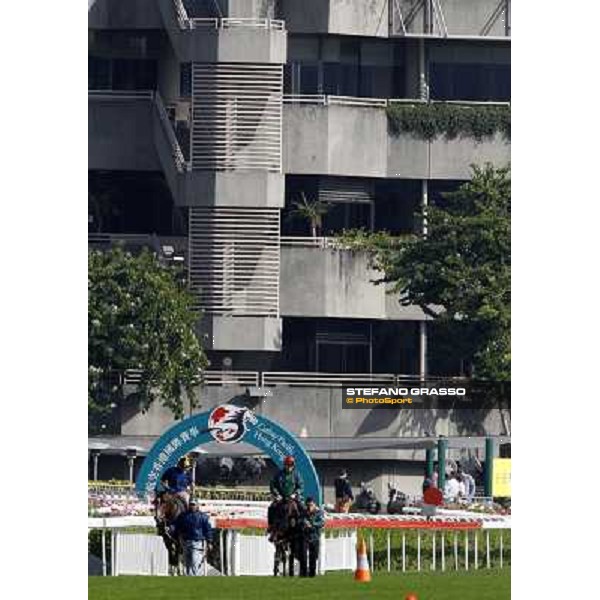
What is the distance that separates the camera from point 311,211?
25250 mm

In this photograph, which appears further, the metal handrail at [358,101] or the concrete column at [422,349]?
the metal handrail at [358,101]

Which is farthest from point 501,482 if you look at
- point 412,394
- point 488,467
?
point 412,394

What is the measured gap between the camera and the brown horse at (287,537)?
25.0 m

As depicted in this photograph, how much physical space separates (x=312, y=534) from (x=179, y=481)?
3.31 feet

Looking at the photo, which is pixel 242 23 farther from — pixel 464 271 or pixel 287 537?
pixel 287 537

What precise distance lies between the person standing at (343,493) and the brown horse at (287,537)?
0.30m

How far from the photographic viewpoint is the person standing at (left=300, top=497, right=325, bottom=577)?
25.0 meters

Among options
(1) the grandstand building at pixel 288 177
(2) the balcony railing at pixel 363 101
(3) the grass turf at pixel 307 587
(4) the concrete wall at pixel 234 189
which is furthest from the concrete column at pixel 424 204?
(3) the grass turf at pixel 307 587

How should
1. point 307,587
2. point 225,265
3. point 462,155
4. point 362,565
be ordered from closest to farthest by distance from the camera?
1. point 307,587
2. point 362,565
3. point 225,265
4. point 462,155

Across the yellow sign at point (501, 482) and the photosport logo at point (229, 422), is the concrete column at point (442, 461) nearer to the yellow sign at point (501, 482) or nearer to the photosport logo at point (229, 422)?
the yellow sign at point (501, 482)

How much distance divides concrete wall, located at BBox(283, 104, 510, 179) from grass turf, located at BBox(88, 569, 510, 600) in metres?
2.87

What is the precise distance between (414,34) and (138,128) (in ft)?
6.84
